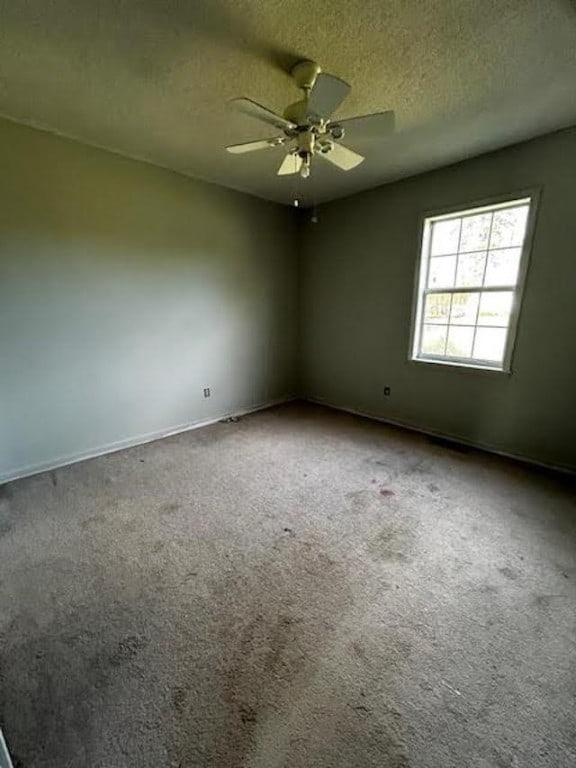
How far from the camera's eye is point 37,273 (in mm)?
2605

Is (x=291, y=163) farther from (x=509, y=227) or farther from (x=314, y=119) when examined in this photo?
(x=509, y=227)

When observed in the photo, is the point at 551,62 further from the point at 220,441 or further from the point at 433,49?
the point at 220,441

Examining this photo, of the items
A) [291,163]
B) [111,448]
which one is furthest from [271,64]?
[111,448]

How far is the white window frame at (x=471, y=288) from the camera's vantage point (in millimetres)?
2734

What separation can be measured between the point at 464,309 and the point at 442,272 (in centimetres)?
43

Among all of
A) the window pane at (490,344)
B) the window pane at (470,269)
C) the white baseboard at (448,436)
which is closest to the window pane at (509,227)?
the window pane at (470,269)

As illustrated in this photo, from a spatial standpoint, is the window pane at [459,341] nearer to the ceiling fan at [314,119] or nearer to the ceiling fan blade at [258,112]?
the ceiling fan at [314,119]

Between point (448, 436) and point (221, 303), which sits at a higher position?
point (221, 303)

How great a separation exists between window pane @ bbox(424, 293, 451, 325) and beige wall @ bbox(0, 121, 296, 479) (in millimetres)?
1869

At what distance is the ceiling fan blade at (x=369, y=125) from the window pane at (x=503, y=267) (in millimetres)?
1726

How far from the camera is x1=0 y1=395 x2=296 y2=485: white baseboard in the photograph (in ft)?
8.91

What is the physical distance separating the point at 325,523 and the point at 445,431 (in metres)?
1.91

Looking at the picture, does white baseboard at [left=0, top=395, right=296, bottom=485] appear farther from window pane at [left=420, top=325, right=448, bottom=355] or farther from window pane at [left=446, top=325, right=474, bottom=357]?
window pane at [left=446, top=325, right=474, bottom=357]

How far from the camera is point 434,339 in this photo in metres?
3.54
